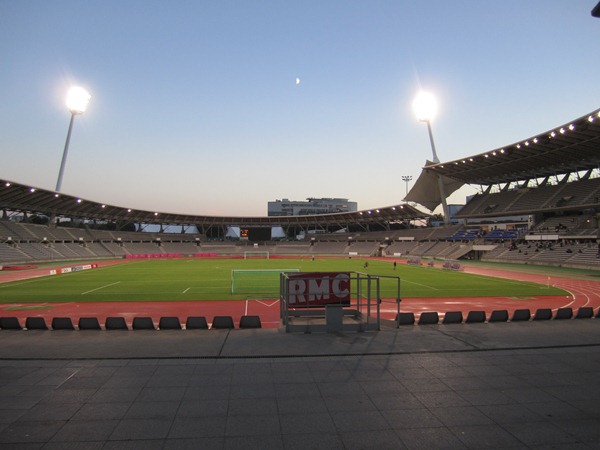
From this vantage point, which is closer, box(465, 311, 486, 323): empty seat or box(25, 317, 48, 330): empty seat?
box(25, 317, 48, 330): empty seat

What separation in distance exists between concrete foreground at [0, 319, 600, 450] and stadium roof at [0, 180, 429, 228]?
194ft

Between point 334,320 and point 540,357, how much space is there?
6395 mm

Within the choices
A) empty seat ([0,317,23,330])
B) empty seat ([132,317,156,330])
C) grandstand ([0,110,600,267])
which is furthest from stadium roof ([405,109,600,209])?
empty seat ([0,317,23,330])

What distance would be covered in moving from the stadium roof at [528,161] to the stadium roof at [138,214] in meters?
10.5

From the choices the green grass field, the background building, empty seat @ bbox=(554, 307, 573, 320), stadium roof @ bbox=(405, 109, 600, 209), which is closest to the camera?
empty seat @ bbox=(554, 307, 573, 320)

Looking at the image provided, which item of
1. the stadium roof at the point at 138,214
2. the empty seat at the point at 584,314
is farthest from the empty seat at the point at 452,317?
the stadium roof at the point at 138,214

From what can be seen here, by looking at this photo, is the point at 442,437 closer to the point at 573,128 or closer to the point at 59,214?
the point at 573,128

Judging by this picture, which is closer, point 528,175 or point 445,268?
point 445,268

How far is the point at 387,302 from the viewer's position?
2380cm

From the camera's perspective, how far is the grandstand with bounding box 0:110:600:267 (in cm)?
5397

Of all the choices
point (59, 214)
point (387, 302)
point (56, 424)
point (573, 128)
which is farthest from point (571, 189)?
point (59, 214)

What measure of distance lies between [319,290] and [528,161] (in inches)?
2372

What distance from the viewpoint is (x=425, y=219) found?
3703 inches

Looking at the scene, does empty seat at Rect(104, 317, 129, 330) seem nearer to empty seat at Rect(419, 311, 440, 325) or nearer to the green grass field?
empty seat at Rect(419, 311, 440, 325)
